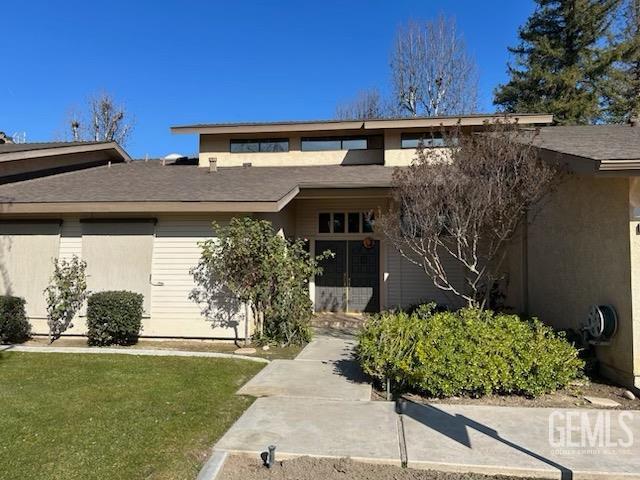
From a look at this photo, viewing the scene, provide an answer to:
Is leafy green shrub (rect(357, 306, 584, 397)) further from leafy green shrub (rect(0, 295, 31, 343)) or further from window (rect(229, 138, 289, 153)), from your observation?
window (rect(229, 138, 289, 153))

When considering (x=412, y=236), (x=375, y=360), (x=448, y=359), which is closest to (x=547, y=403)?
(x=448, y=359)

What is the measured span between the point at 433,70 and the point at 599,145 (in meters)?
20.3

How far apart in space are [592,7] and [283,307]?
2452cm

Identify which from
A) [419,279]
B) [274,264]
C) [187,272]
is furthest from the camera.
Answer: [419,279]

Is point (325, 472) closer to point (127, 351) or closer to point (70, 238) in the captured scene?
point (127, 351)

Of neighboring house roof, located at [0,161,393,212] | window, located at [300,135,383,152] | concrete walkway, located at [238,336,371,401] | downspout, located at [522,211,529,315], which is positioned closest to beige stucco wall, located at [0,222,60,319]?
neighboring house roof, located at [0,161,393,212]

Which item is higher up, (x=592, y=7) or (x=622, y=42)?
(x=592, y=7)

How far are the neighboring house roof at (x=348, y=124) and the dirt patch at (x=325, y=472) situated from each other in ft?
35.0

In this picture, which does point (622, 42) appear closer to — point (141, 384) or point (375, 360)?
point (375, 360)

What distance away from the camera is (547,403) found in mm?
5641

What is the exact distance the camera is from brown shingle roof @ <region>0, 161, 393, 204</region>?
31.6 feet

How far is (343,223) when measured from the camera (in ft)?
44.6

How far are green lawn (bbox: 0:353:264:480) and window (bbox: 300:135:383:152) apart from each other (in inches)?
338

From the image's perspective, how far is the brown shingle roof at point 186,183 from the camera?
31.6ft
